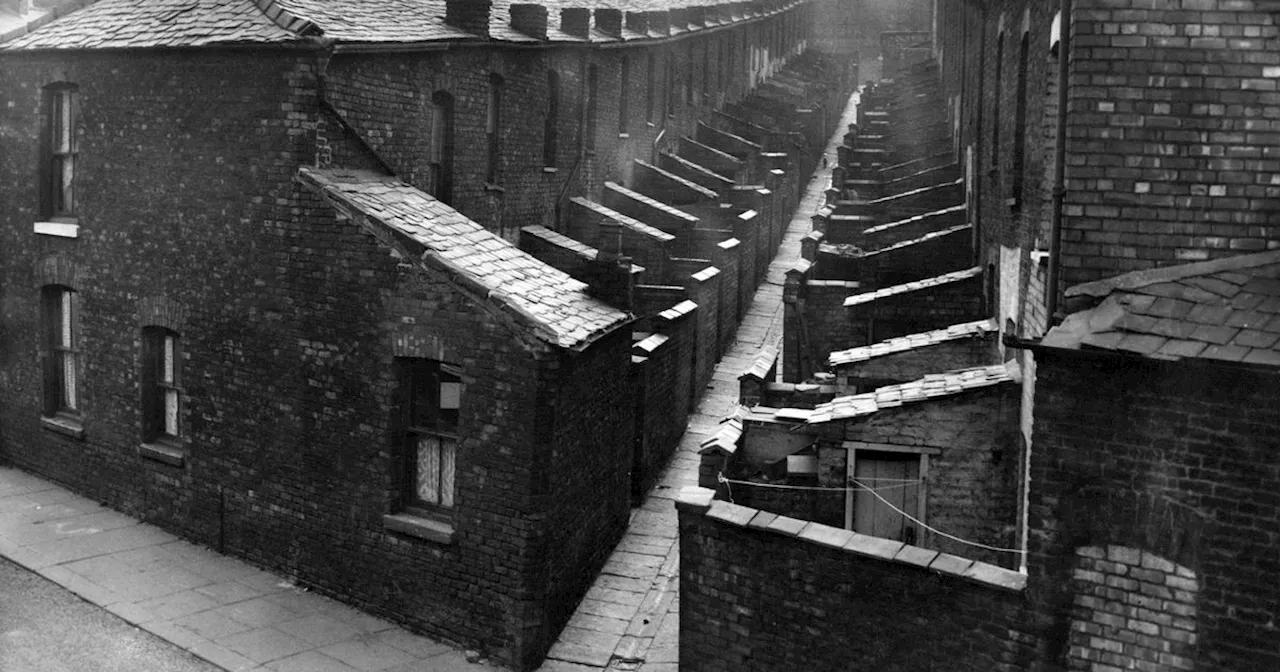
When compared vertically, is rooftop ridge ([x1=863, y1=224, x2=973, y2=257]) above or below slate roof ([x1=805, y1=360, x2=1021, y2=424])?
above

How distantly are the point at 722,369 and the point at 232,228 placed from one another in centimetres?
1152

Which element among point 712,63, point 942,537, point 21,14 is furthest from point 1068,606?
point 712,63

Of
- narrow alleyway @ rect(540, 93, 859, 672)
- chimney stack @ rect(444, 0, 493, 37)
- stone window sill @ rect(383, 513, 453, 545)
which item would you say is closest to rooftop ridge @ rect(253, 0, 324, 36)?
chimney stack @ rect(444, 0, 493, 37)

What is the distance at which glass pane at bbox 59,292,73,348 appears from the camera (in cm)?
1644

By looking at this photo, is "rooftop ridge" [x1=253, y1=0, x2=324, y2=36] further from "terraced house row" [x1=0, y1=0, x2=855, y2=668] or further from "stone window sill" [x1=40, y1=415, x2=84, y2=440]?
"stone window sill" [x1=40, y1=415, x2=84, y2=440]

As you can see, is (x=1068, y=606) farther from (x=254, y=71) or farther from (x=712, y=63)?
(x=712, y=63)

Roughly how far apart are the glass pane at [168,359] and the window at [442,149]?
3.94 m

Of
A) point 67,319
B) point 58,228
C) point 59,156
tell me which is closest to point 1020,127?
point 58,228

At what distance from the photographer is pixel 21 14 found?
26.3 metres

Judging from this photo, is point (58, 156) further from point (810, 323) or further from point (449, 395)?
point (810, 323)

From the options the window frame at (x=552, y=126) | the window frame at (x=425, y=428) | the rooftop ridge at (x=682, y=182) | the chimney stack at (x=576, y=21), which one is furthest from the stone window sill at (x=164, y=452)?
the rooftop ridge at (x=682, y=182)

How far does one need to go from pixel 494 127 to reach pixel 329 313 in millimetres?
6463

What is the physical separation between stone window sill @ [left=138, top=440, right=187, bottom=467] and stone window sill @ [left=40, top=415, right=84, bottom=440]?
5.27 feet

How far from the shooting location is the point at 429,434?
1234cm
